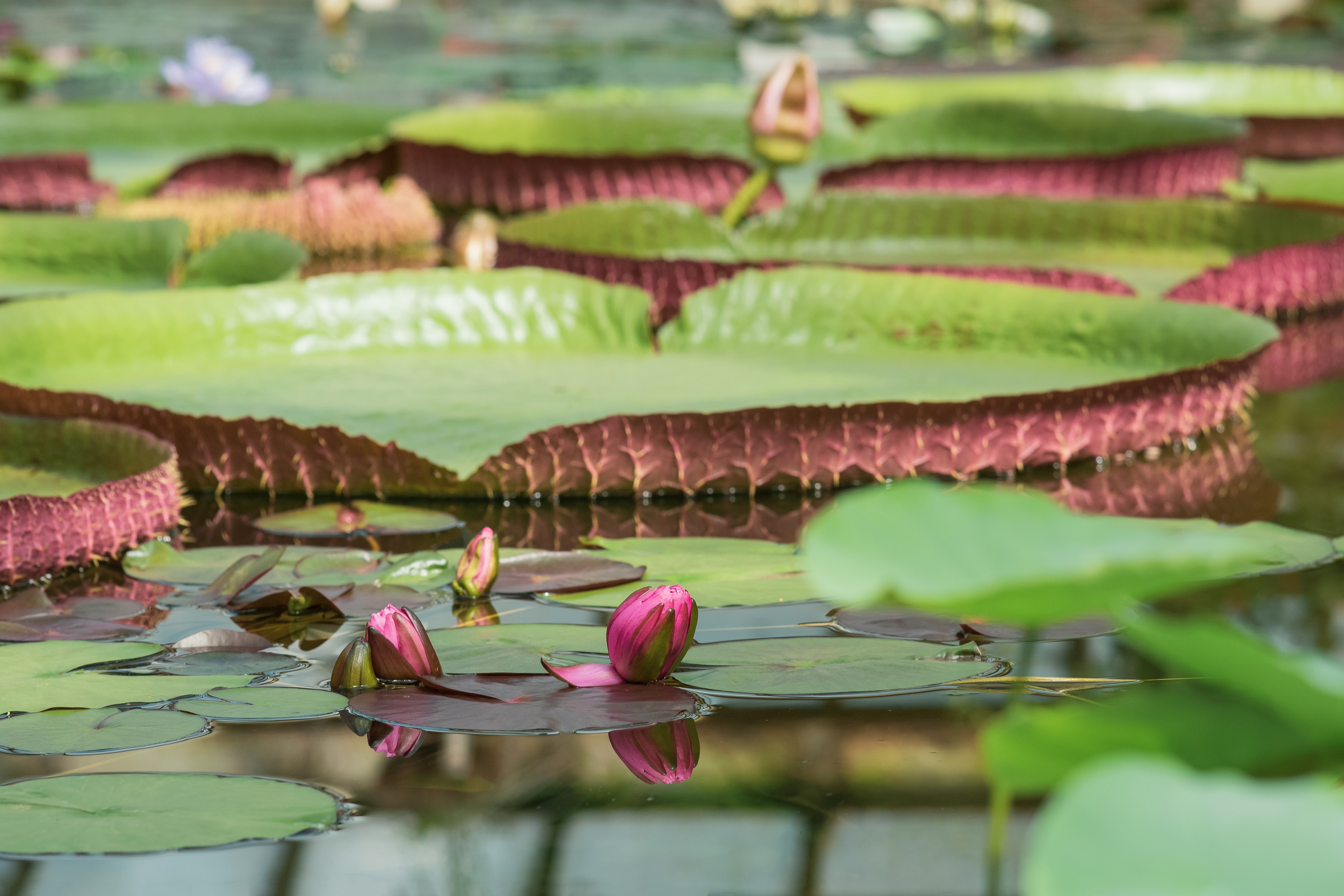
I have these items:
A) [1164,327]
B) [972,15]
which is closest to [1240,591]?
[1164,327]

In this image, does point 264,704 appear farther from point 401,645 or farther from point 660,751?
point 660,751

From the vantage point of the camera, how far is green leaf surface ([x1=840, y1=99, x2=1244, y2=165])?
368cm

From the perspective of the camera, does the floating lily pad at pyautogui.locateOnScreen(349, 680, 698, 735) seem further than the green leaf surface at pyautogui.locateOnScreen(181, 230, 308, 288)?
No

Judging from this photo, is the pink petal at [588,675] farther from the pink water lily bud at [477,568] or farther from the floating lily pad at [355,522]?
the floating lily pad at [355,522]

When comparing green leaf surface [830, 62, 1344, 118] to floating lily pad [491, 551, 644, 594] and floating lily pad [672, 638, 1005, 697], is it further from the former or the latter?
floating lily pad [672, 638, 1005, 697]

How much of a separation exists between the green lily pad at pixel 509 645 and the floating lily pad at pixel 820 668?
0.08 meters

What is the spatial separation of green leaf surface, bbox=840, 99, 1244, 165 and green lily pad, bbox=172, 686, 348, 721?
2.92 metres

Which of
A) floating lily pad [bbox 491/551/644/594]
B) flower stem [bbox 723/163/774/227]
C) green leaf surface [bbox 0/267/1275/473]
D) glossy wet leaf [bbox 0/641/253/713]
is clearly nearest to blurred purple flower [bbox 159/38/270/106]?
flower stem [bbox 723/163/774/227]

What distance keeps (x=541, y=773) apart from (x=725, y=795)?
106mm

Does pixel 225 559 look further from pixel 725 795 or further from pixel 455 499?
pixel 725 795

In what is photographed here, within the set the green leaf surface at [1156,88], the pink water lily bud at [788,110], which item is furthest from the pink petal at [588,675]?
the green leaf surface at [1156,88]

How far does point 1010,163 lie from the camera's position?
10.1 ft

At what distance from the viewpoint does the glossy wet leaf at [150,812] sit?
73cm

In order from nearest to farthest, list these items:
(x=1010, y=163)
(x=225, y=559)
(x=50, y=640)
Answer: (x=50, y=640)
(x=225, y=559)
(x=1010, y=163)
